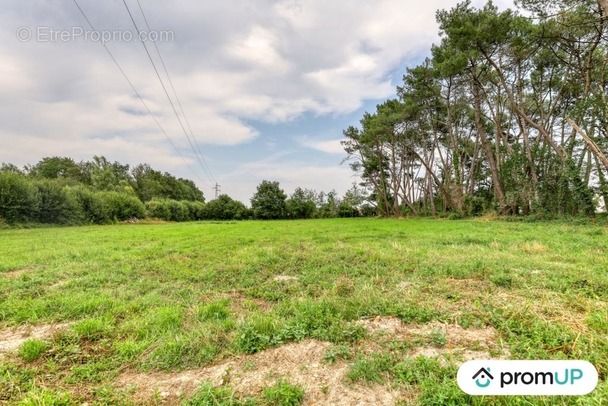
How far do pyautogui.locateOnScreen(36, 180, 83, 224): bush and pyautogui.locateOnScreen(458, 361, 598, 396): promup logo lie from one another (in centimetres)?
3957

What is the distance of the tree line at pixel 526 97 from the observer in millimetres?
Result: 14273

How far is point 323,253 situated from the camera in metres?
8.42

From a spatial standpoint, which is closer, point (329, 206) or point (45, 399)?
point (45, 399)

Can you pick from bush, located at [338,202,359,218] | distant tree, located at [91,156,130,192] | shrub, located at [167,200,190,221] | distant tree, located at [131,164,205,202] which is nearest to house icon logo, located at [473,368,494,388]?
bush, located at [338,202,359,218]

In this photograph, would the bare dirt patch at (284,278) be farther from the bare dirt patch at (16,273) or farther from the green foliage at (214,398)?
the bare dirt patch at (16,273)

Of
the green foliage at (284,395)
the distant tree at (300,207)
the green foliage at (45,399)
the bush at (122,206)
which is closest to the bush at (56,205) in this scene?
the bush at (122,206)

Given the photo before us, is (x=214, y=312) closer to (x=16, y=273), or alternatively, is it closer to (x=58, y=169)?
(x=16, y=273)

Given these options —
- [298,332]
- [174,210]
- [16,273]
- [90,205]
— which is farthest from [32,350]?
[174,210]

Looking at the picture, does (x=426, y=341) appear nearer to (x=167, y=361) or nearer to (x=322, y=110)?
(x=167, y=361)

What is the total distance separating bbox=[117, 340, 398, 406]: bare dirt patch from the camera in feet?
7.09

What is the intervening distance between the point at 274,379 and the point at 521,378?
1875mm

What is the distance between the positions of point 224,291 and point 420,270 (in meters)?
3.90

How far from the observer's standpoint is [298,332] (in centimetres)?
320

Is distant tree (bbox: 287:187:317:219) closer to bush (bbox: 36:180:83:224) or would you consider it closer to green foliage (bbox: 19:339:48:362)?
bush (bbox: 36:180:83:224)
